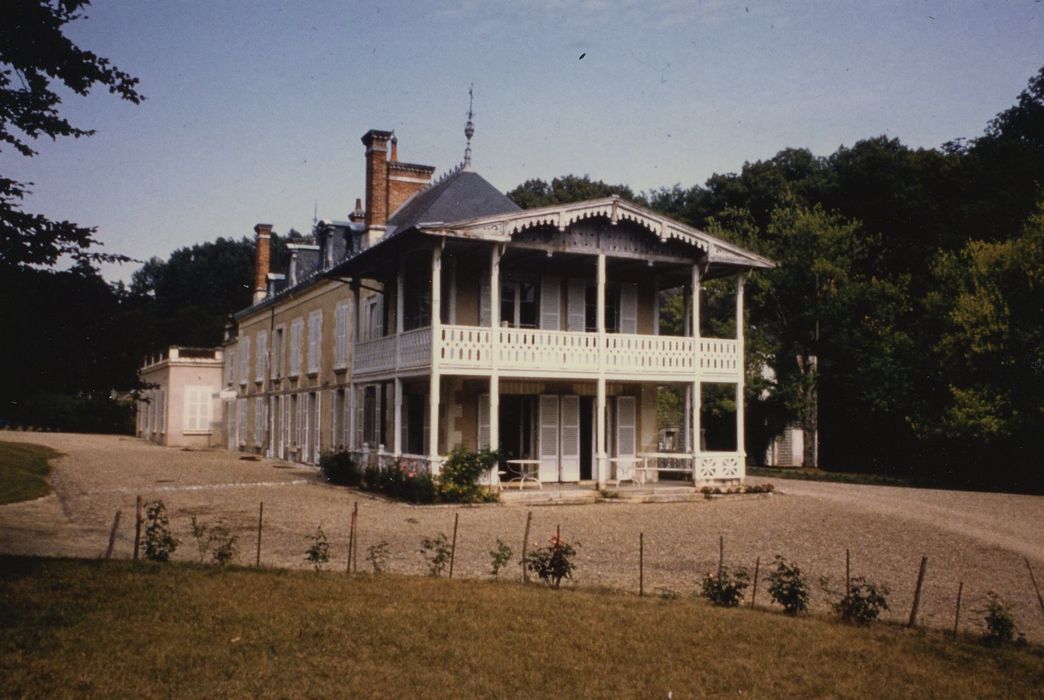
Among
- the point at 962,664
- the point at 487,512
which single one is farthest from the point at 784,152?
the point at 962,664

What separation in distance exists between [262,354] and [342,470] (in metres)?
16.0

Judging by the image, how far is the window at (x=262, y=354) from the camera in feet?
120

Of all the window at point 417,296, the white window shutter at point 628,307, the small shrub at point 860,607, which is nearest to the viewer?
the small shrub at point 860,607

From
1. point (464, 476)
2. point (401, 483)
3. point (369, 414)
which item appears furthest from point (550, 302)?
point (369, 414)

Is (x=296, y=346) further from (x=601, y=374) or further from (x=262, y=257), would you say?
(x=601, y=374)

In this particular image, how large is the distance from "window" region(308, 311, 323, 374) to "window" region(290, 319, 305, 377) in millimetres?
1056

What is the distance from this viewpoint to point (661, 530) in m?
15.4

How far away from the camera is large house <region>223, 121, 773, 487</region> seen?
19.5 metres

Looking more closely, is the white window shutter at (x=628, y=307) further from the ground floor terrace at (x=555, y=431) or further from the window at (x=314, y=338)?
the window at (x=314, y=338)

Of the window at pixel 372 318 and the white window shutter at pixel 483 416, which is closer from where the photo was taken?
the white window shutter at pixel 483 416

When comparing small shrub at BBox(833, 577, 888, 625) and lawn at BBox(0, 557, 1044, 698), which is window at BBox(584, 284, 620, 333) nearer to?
lawn at BBox(0, 557, 1044, 698)

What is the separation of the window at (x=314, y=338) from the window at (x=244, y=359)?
907cm

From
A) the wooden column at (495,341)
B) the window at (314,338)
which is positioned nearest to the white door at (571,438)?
the wooden column at (495,341)

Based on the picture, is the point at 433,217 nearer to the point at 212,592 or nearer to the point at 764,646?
the point at 212,592
